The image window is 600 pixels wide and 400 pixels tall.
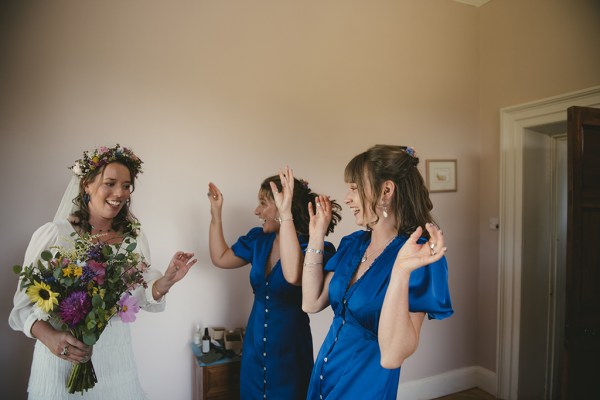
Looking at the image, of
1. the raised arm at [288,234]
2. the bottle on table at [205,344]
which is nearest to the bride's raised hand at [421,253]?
the raised arm at [288,234]

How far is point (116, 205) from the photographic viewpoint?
6.18ft

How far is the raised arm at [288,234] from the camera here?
1.83 metres

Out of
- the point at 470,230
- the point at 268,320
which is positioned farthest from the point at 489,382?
the point at 268,320

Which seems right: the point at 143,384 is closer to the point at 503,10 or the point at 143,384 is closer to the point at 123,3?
the point at 123,3

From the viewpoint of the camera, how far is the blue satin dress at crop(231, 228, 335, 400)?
81.3 inches

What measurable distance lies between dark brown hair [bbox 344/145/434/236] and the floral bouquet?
102 centimetres

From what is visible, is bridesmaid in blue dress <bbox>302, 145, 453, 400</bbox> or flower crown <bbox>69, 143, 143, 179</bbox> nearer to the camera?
bridesmaid in blue dress <bbox>302, 145, 453, 400</bbox>

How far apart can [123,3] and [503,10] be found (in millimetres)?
3030

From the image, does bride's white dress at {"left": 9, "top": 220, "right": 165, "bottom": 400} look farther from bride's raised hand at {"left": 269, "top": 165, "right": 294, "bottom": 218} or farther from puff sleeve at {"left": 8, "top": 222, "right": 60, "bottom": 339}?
bride's raised hand at {"left": 269, "top": 165, "right": 294, "bottom": 218}

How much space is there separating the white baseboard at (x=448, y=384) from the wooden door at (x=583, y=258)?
132cm

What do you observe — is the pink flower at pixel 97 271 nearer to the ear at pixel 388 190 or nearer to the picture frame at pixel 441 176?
the ear at pixel 388 190

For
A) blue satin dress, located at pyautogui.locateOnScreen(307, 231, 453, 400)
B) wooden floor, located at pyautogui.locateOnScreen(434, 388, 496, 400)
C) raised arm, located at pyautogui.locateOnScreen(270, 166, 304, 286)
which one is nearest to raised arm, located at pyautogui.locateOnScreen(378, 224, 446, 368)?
blue satin dress, located at pyautogui.locateOnScreen(307, 231, 453, 400)

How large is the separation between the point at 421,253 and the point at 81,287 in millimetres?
1239

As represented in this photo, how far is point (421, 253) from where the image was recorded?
122 centimetres
